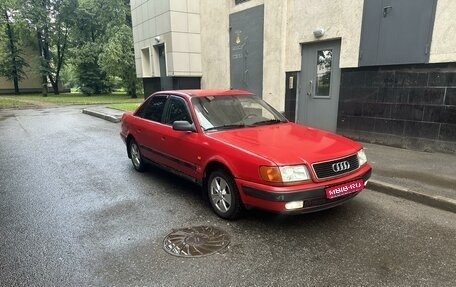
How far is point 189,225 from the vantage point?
3990 millimetres

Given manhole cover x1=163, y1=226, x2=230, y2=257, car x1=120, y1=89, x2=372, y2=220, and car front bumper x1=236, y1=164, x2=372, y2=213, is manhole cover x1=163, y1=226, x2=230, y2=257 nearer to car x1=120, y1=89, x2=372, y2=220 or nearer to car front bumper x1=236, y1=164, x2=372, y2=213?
car x1=120, y1=89, x2=372, y2=220

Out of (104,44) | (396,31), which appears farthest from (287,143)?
(104,44)

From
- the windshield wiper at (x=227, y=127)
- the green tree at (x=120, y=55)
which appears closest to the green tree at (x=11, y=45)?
the green tree at (x=120, y=55)

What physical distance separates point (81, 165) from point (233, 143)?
421cm

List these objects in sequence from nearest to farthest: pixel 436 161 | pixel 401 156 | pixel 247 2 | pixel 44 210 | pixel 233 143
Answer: pixel 233 143
pixel 44 210
pixel 436 161
pixel 401 156
pixel 247 2

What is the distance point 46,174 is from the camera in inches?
244

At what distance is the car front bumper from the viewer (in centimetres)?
342

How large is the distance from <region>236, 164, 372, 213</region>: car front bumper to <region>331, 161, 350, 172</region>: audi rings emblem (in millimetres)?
102

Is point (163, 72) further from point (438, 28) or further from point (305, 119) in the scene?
point (438, 28)

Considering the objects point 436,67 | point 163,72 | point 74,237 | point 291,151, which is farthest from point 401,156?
point 163,72

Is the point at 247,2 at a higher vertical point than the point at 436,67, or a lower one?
higher

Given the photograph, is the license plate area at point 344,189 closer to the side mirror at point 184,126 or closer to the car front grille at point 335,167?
the car front grille at point 335,167

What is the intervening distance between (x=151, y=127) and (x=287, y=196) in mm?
2952

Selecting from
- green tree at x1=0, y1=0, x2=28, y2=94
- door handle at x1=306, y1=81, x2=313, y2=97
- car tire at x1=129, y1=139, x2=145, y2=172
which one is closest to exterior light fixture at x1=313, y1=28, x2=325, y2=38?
door handle at x1=306, y1=81, x2=313, y2=97
